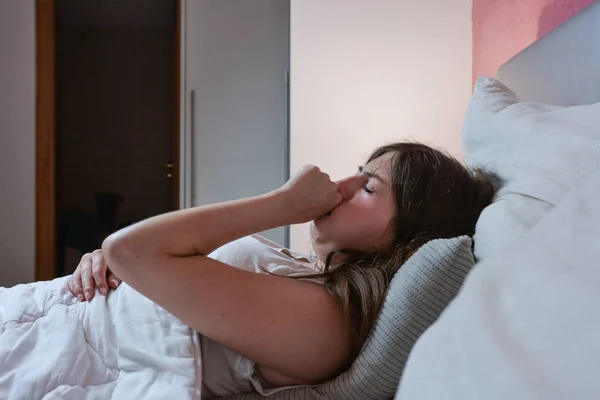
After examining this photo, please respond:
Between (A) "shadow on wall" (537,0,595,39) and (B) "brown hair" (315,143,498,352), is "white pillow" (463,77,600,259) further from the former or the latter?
(A) "shadow on wall" (537,0,595,39)

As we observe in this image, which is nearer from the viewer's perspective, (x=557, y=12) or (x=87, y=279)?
(x=87, y=279)

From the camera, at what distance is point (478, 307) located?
0.34 metres

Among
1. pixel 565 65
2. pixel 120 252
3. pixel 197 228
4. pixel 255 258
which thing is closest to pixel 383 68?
pixel 565 65

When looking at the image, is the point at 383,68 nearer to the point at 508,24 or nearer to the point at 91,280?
the point at 508,24

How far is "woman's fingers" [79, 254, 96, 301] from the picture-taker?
92 centimetres

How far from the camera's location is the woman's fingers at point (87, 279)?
36.4 inches

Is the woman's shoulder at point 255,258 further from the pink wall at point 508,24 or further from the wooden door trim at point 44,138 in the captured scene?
the wooden door trim at point 44,138

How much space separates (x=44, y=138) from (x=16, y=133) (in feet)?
0.44

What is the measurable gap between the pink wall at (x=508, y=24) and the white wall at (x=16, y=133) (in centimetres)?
222

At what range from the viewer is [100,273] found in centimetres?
96

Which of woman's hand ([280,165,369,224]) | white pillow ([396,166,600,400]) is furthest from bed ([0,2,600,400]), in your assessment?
woman's hand ([280,165,369,224])


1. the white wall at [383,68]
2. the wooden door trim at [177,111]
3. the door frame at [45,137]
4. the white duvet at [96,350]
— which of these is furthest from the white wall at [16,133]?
the white duvet at [96,350]

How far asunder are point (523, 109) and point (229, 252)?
24.8 inches

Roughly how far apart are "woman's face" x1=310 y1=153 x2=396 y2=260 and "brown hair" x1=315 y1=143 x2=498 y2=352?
0.04ft
